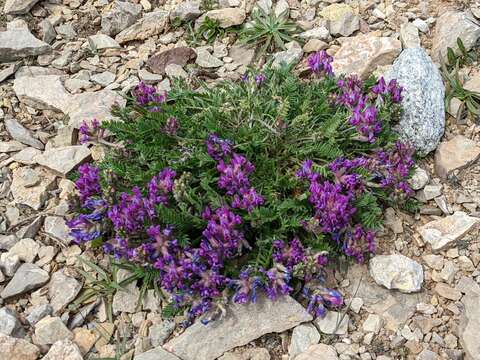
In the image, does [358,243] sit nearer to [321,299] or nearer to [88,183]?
[321,299]

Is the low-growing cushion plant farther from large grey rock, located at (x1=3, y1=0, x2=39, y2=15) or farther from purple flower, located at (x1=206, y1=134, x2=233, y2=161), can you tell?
large grey rock, located at (x1=3, y1=0, x2=39, y2=15)

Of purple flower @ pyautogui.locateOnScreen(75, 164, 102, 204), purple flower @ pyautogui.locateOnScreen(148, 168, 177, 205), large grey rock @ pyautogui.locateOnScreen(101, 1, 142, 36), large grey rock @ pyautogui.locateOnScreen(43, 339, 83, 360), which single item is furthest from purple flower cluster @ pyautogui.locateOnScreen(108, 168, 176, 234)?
large grey rock @ pyautogui.locateOnScreen(101, 1, 142, 36)

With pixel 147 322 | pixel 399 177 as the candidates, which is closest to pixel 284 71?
pixel 399 177

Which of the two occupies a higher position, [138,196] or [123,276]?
[138,196]

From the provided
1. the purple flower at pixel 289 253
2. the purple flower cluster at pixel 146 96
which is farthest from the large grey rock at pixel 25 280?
the purple flower at pixel 289 253

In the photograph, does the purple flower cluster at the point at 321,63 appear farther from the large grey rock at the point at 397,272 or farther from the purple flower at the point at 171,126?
the large grey rock at the point at 397,272

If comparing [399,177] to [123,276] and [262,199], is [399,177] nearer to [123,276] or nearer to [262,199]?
[262,199]

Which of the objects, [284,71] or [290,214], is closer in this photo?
[290,214]
